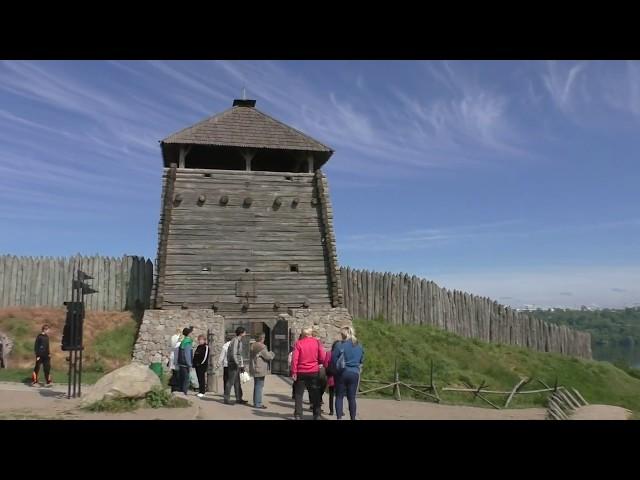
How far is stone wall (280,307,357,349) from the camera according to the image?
51.6 ft

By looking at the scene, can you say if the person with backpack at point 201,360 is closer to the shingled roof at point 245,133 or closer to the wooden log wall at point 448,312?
the shingled roof at point 245,133

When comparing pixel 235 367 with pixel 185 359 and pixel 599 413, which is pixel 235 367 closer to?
pixel 185 359

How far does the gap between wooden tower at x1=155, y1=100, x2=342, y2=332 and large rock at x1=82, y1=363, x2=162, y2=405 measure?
23.9ft

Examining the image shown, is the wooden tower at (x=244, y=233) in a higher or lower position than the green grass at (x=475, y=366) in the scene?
higher

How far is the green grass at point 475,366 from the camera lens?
15047 millimetres

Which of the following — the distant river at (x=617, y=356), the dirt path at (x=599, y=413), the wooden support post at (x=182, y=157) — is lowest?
the distant river at (x=617, y=356)

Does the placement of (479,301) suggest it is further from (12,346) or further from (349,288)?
(12,346)

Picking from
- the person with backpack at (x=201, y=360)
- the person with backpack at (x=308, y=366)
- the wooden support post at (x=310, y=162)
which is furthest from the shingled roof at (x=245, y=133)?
the person with backpack at (x=308, y=366)

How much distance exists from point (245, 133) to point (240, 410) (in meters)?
11.0

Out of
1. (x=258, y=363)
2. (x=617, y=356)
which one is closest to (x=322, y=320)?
(x=258, y=363)

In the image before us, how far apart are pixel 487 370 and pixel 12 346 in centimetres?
1468

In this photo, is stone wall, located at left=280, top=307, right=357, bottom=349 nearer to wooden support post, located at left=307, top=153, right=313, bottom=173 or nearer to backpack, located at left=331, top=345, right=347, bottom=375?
wooden support post, located at left=307, top=153, right=313, bottom=173

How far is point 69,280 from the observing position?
59.4ft

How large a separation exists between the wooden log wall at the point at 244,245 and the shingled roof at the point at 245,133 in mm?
1019
